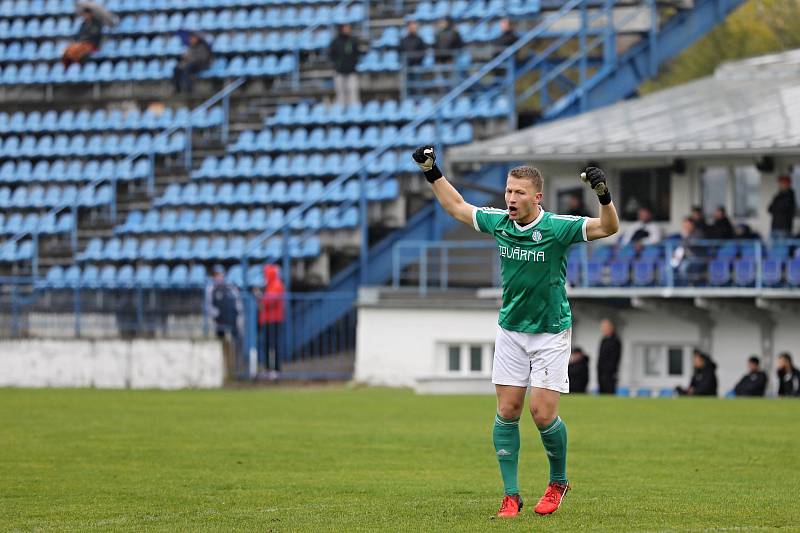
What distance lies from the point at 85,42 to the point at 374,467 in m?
27.0

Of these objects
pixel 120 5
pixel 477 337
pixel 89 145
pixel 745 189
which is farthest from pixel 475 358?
pixel 120 5

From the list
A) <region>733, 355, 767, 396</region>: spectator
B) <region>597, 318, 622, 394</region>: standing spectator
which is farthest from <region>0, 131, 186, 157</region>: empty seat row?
<region>733, 355, 767, 396</region>: spectator

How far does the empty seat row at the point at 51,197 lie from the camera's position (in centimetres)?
3269

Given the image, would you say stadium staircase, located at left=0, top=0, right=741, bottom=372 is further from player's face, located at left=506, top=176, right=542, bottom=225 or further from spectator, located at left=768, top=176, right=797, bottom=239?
player's face, located at left=506, top=176, right=542, bottom=225

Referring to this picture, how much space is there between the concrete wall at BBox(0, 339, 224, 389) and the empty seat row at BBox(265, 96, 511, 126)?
762 cm

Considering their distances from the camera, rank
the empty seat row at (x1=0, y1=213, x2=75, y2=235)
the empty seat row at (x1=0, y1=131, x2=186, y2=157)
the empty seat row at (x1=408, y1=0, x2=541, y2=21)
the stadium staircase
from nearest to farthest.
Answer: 1. the stadium staircase
2. the empty seat row at (x1=0, y1=213, x2=75, y2=235)
3. the empty seat row at (x1=0, y1=131, x2=186, y2=157)
4. the empty seat row at (x1=408, y1=0, x2=541, y2=21)

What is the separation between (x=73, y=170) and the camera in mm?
33906

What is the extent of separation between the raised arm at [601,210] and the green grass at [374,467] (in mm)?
1554

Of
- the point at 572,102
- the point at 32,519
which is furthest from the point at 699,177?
the point at 32,519

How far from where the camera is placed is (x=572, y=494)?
10.0 m

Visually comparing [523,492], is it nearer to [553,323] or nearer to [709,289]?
[553,323]

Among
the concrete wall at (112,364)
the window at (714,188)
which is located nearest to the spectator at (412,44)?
the window at (714,188)

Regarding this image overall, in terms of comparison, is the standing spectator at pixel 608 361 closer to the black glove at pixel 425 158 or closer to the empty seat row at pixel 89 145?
Result: the empty seat row at pixel 89 145

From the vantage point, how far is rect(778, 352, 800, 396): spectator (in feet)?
76.4
